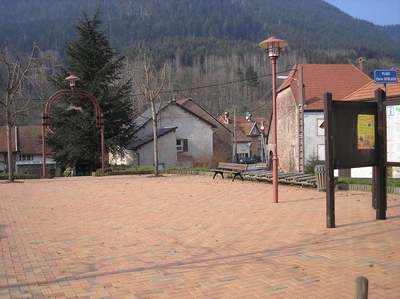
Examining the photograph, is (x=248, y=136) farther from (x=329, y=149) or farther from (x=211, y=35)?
(x=211, y=35)

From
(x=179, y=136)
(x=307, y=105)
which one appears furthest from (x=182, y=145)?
(x=307, y=105)

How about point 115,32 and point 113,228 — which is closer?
point 113,228

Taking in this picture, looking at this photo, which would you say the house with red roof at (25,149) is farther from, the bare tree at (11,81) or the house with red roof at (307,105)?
the bare tree at (11,81)

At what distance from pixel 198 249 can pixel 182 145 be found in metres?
46.0

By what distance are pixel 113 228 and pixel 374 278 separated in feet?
17.1

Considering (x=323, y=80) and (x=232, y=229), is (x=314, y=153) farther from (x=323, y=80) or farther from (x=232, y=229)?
(x=232, y=229)

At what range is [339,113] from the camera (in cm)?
952

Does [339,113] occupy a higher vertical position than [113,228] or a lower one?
higher

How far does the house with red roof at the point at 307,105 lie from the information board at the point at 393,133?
2548 cm

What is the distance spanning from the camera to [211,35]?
15350cm

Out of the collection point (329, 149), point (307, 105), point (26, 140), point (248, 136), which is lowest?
point (329, 149)

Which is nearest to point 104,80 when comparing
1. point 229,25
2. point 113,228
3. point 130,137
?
point 130,137

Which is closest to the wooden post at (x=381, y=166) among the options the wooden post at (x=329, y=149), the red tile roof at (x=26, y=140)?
the wooden post at (x=329, y=149)

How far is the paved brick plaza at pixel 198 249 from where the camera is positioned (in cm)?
577
